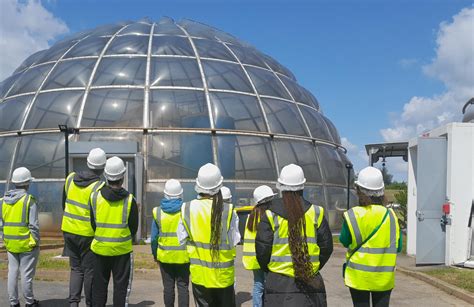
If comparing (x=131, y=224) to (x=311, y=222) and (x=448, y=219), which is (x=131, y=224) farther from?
(x=448, y=219)

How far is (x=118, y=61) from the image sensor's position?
748 inches

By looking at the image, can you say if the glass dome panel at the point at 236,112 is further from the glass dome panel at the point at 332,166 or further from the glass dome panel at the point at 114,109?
the glass dome panel at the point at 332,166

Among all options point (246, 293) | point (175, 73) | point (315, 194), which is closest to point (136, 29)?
point (175, 73)

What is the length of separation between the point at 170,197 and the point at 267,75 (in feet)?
51.0

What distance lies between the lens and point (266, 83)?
20.2 metres

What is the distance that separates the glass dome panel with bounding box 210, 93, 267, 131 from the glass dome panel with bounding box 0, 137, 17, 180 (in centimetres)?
734

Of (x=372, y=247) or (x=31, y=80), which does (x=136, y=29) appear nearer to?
(x=31, y=80)

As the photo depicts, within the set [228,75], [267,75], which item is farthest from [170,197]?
[267,75]

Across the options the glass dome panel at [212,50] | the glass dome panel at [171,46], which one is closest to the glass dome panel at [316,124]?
the glass dome panel at [212,50]

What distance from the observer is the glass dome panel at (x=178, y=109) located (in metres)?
17.3

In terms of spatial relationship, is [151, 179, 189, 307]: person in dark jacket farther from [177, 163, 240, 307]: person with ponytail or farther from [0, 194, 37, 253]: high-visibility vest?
[0, 194, 37, 253]: high-visibility vest

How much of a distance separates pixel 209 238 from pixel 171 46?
16.8 meters

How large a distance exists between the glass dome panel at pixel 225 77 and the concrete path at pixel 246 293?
9844 mm

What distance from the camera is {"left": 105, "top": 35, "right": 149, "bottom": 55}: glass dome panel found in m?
19.5
